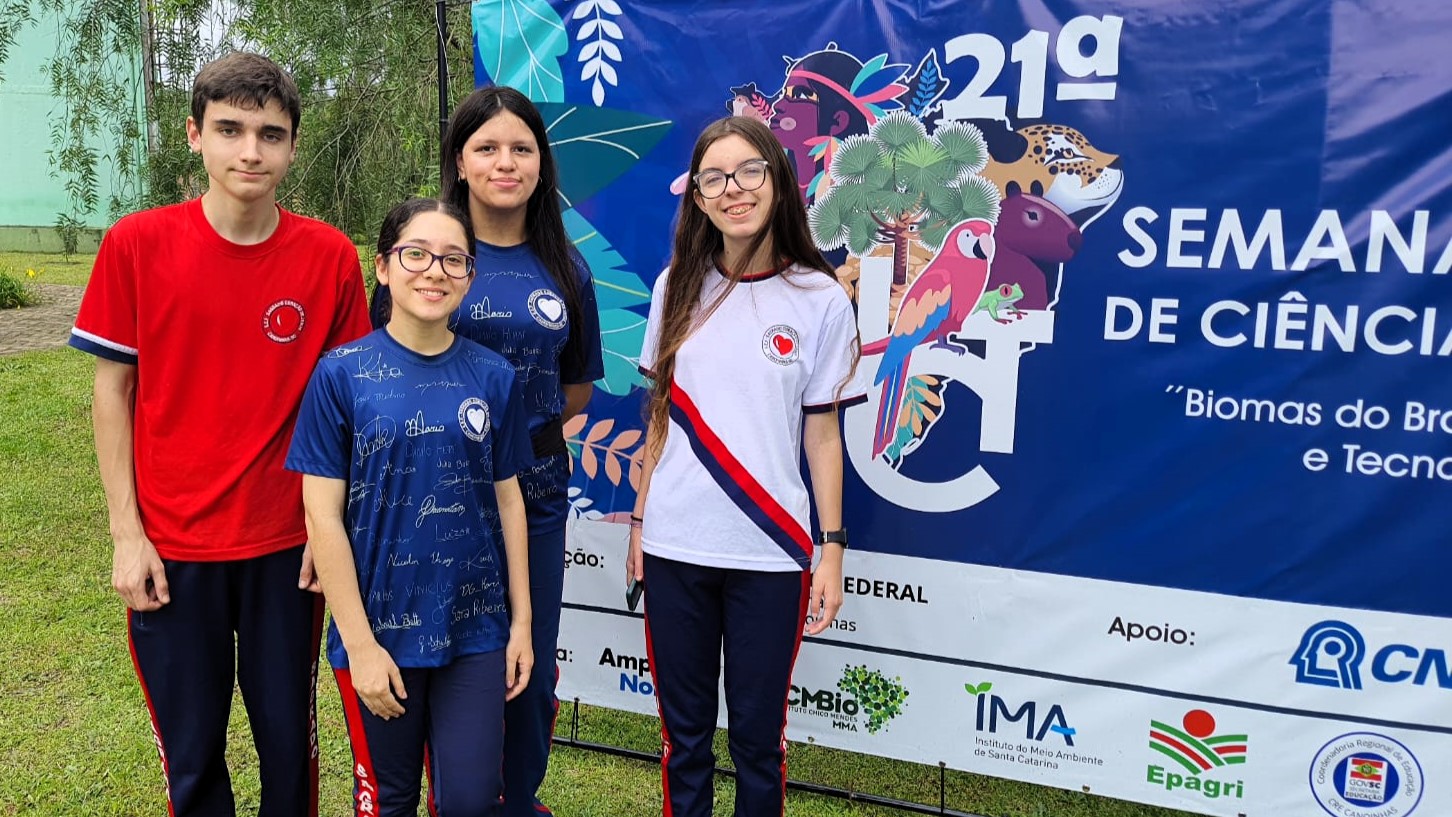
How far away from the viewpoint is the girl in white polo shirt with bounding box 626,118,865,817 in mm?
2248

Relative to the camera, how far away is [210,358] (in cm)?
207

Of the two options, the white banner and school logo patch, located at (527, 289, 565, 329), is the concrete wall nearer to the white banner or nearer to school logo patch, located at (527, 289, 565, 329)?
school logo patch, located at (527, 289, 565, 329)

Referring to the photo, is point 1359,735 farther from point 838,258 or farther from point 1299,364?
point 838,258

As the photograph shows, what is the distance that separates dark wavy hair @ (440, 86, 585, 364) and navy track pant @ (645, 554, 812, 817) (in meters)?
0.63

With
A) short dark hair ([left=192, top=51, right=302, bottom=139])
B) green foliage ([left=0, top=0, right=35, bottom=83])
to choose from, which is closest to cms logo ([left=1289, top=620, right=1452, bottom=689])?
short dark hair ([left=192, top=51, right=302, bottom=139])

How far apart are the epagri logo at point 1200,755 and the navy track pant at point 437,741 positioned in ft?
5.70

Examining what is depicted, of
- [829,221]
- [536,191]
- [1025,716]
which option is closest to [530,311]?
[536,191]

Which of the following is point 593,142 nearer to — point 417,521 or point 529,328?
point 529,328

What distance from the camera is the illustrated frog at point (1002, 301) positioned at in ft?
8.95

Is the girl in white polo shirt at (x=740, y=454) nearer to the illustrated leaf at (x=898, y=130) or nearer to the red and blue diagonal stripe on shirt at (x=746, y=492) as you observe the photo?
the red and blue diagonal stripe on shirt at (x=746, y=492)

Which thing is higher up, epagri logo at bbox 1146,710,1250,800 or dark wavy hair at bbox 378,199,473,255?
dark wavy hair at bbox 378,199,473,255

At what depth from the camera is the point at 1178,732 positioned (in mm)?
2732

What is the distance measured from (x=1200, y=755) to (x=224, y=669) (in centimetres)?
235

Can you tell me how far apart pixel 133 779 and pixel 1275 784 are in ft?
10.4
